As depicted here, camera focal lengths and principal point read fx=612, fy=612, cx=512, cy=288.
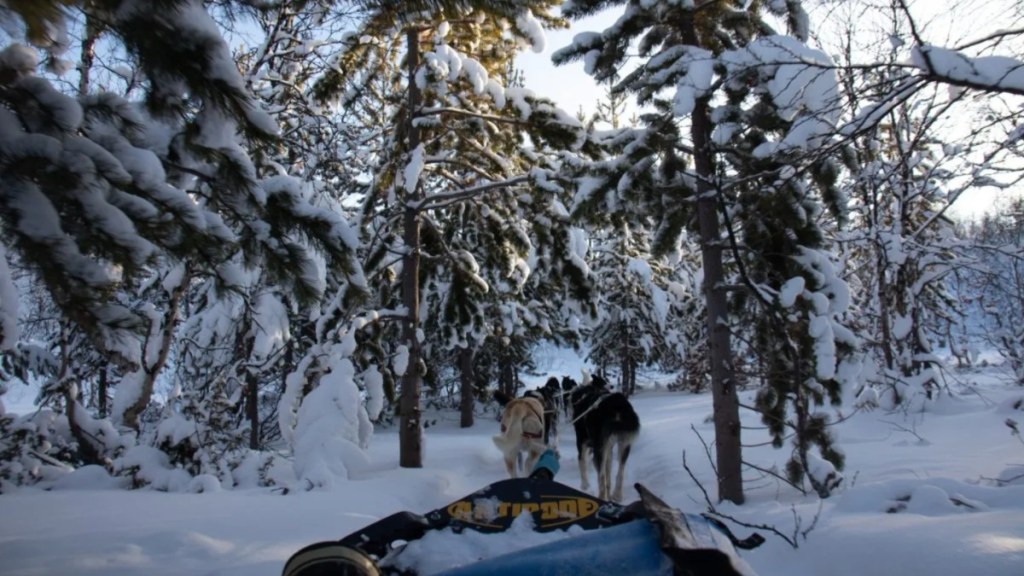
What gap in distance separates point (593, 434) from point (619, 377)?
82.4 ft

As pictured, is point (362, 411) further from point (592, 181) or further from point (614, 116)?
point (614, 116)

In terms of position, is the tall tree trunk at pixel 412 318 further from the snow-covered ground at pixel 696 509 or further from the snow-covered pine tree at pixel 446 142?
the snow-covered ground at pixel 696 509

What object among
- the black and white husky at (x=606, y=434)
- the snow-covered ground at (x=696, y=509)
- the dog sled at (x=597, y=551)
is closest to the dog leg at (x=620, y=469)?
the black and white husky at (x=606, y=434)

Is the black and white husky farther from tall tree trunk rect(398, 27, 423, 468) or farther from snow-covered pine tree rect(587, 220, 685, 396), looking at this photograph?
snow-covered pine tree rect(587, 220, 685, 396)

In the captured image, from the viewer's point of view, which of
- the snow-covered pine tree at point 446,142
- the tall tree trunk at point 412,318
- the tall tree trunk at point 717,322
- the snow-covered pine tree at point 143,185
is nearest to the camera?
the snow-covered pine tree at point 143,185

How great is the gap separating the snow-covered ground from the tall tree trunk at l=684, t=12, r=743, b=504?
455 mm

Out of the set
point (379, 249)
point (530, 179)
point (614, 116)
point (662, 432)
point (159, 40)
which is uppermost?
point (614, 116)

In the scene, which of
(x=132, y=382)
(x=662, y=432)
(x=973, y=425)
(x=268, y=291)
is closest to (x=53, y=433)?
(x=132, y=382)

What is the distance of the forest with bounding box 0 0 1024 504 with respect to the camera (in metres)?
2.72

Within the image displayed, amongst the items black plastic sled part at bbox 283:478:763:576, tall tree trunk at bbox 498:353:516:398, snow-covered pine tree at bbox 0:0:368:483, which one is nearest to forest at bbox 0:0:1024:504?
snow-covered pine tree at bbox 0:0:368:483

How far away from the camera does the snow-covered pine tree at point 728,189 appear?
6055mm

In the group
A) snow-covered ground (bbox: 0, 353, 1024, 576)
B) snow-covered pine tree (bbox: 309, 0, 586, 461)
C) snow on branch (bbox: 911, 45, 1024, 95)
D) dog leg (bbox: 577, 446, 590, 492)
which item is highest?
snow-covered pine tree (bbox: 309, 0, 586, 461)

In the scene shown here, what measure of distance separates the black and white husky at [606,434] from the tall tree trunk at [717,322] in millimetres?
2060

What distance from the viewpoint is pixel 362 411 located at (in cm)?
949
